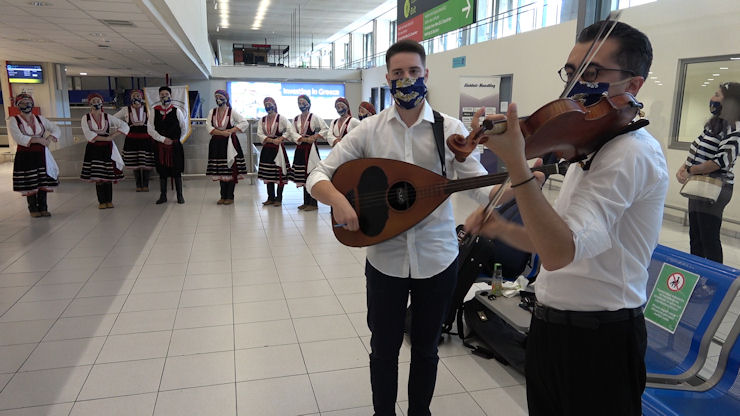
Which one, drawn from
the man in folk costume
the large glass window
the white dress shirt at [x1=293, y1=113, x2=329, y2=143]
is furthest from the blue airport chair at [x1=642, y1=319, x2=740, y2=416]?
the man in folk costume

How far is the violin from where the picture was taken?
95 cm

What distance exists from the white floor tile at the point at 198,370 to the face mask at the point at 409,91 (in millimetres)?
1812

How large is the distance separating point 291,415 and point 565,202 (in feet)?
5.75

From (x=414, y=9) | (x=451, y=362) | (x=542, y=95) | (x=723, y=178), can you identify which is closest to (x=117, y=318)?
(x=451, y=362)

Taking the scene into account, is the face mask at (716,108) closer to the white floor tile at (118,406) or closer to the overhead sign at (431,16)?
the white floor tile at (118,406)

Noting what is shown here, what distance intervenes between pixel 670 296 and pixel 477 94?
7036 mm

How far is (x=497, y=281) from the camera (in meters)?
3.04

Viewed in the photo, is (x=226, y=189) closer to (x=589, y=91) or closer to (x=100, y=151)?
(x=100, y=151)

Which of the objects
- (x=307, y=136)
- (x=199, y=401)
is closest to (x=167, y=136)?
(x=307, y=136)

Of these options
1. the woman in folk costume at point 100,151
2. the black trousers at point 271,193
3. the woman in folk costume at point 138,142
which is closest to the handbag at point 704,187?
the black trousers at point 271,193

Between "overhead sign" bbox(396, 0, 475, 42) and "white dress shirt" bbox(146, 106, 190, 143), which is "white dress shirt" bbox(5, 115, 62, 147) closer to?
"white dress shirt" bbox(146, 106, 190, 143)

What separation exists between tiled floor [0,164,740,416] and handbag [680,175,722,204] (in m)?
0.70

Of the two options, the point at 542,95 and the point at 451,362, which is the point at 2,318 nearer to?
the point at 451,362

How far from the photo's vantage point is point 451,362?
2.81 meters
